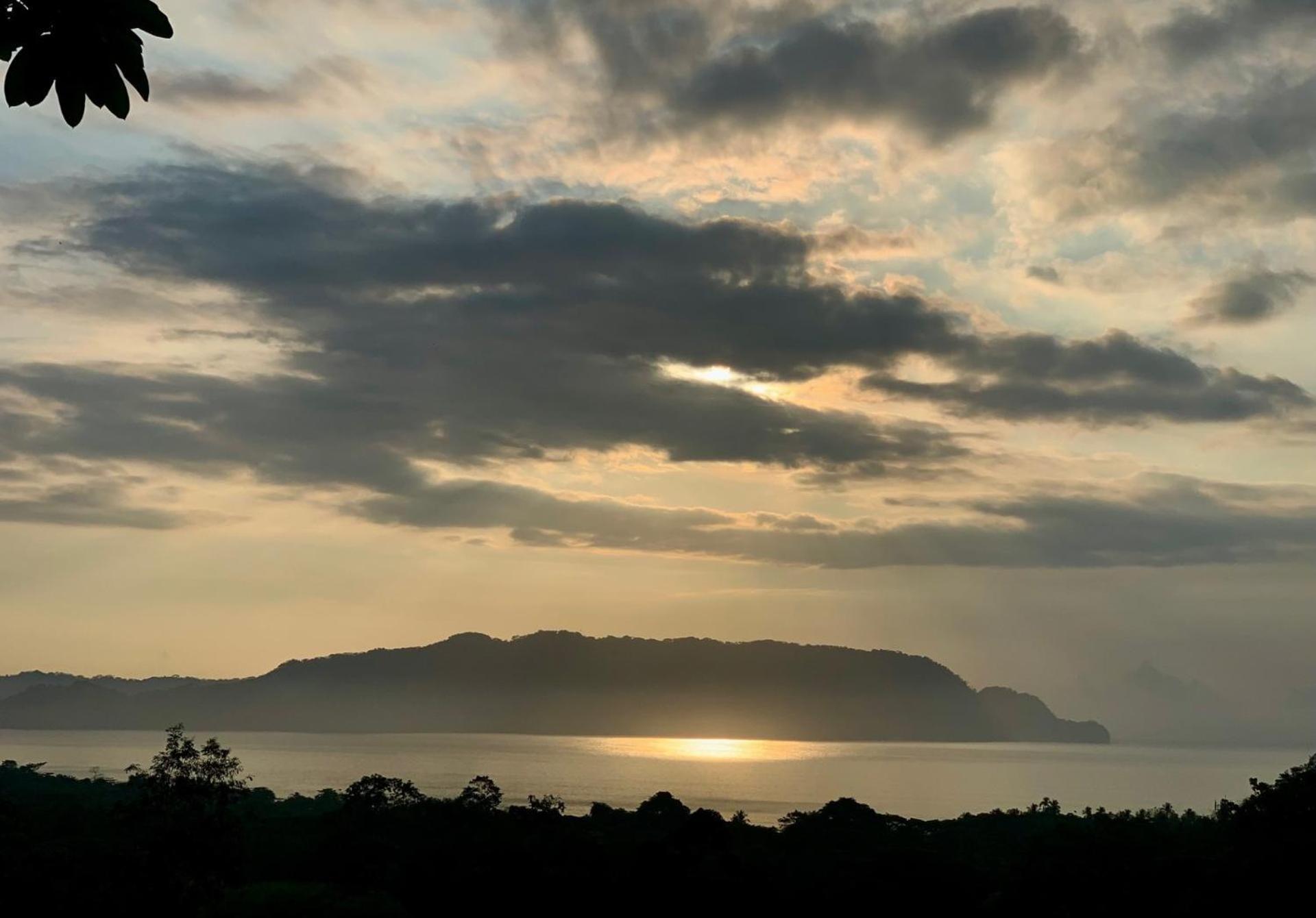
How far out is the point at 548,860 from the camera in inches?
3492

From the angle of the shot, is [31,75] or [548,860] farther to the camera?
[548,860]

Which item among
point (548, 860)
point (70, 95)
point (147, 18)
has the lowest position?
point (548, 860)

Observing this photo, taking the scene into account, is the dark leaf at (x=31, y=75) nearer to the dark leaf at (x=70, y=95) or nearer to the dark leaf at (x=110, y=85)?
the dark leaf at (x=70, y=95)

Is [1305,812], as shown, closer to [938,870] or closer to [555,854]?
[938,870]

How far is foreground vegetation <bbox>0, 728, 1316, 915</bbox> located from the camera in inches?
2170

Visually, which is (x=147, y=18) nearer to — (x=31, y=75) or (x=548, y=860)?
(x=31, y=75)

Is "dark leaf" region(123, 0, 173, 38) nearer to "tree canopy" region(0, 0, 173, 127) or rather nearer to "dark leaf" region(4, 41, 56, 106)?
"tree canopy" region(0, 0, 173, 127)

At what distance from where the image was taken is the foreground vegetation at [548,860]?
55.1 meters

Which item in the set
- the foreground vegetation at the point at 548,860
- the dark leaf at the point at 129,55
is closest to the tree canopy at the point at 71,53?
the dark leaf at the point at 129,55

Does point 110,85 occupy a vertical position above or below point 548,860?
above

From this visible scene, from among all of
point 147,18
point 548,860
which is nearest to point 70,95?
point 147,18

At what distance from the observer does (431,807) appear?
415 feet

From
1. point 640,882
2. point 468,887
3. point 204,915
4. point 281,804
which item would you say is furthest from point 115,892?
point 281,804

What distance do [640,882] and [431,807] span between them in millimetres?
50860
